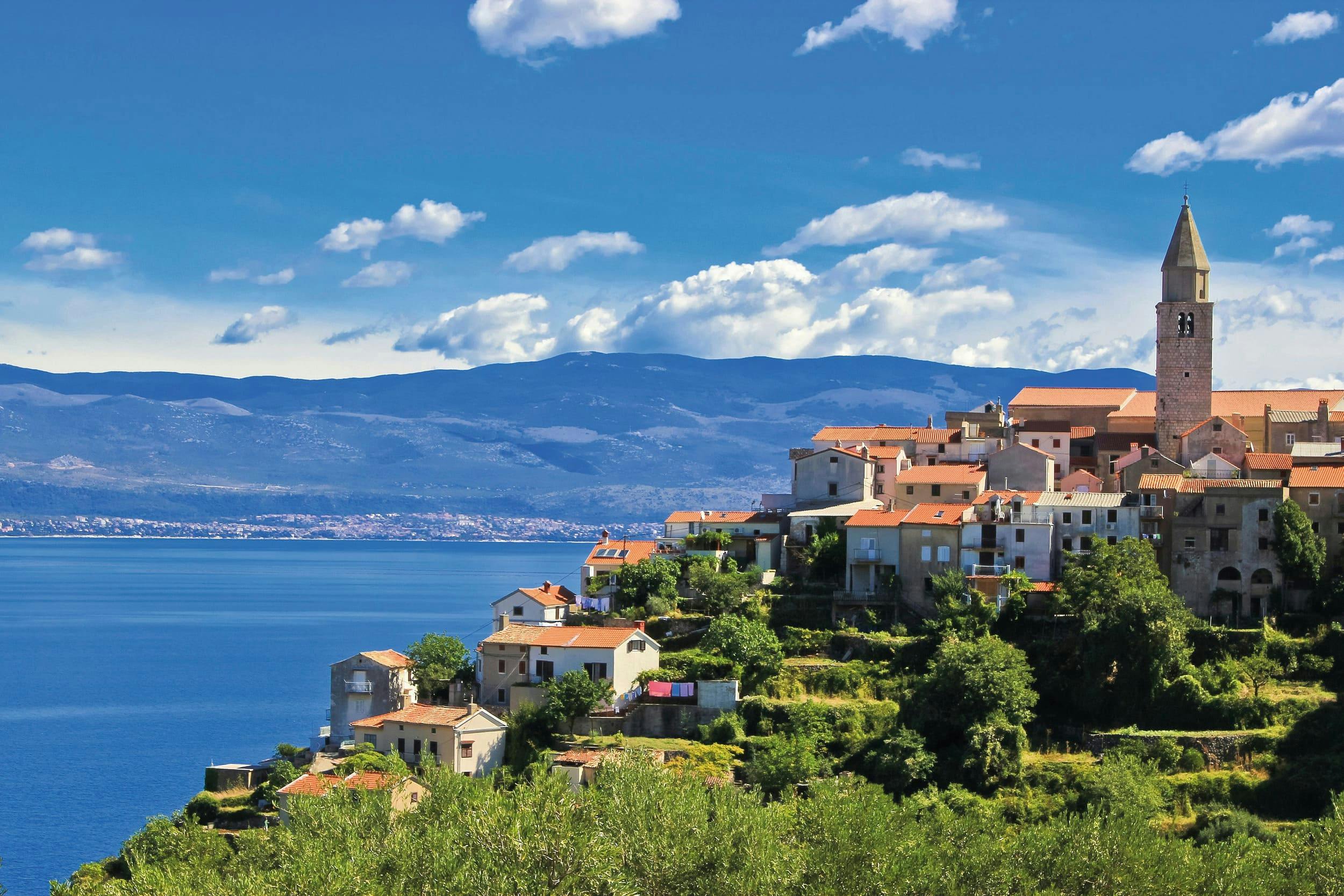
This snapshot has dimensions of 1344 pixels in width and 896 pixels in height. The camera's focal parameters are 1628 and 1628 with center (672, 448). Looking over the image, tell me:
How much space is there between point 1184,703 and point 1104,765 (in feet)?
16.1

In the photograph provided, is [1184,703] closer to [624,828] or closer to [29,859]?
[624,828]

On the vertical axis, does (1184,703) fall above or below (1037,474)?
below

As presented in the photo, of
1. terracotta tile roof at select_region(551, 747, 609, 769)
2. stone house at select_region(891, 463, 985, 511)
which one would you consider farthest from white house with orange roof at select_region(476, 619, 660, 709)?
stone house at select_region(891, 463, 985, 511)

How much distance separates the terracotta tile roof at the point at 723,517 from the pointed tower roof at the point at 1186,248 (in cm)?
1965

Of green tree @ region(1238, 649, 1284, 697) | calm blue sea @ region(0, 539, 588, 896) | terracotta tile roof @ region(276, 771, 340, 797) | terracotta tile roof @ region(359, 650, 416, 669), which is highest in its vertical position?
green tree @ region(1238, 649, 1284, 697)

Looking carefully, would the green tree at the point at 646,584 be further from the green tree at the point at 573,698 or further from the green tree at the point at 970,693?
the green tree at the point at 970,693

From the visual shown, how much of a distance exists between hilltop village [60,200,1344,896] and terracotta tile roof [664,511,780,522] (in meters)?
0.25

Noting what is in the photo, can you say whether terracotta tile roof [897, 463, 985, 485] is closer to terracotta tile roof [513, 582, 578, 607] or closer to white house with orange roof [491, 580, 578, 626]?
terracotta tile roof [513, 582, 578, 607]

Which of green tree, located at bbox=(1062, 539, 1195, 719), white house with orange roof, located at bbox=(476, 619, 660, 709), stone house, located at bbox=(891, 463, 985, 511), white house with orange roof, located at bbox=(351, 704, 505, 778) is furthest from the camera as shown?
stone house, located at bbox=(891, 463, 985, 511)

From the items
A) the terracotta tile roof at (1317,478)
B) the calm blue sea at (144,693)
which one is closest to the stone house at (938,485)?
the terracotta tile roof at (1317,478)

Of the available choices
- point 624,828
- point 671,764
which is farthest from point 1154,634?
point 624,828

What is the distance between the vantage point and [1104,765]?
48.4 meters

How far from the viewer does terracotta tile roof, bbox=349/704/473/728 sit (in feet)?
183

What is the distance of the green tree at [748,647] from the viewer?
183 ft
